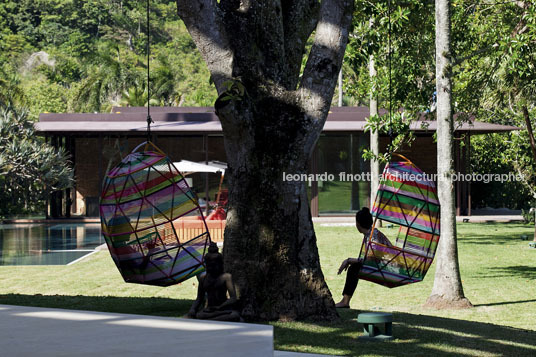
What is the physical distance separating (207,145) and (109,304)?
865 inches

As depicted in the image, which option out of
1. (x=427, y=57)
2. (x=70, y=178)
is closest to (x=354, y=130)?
(x=70, y=178)

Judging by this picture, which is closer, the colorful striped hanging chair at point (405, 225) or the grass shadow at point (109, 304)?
the grass shadow at point (109, 304)

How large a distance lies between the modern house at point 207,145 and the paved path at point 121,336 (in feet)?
77.5

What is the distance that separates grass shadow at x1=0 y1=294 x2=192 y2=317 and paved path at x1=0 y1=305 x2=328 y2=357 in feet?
4.97

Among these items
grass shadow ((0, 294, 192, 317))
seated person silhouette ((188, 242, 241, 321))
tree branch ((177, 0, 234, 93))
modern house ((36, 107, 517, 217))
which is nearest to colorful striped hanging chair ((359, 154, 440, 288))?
seated person silhouette ((188, 242, 241, 321))

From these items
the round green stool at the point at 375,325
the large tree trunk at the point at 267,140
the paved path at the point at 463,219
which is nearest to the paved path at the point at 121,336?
the round green stool at the point at 375,325

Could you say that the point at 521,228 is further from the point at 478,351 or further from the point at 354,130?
the point at 478,351

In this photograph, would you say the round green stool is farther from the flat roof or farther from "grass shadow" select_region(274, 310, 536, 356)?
the flat roof

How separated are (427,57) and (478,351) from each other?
35.9 ft

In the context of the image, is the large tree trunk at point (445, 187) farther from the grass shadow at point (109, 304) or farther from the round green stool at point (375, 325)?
the round green stool at point (375, 325)

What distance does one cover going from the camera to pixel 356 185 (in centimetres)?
3203

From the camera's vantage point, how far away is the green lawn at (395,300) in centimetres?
694

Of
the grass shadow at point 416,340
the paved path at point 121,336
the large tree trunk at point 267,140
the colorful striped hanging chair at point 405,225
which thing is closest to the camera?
the paved path at point 121,336

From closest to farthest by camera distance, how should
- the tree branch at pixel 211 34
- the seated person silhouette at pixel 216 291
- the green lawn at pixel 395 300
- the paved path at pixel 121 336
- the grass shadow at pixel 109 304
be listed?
the paved path at pixel 121 336
the green lawn at pixel 395 300
the seated person silhouette at pixel 216 291
the tree branch at pixel 211 34
the grass shadow at pixel 109 304
